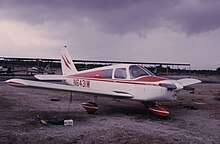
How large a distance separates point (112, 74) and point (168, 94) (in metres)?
2.76

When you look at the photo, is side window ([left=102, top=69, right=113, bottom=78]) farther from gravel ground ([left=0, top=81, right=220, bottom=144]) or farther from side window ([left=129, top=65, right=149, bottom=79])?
gravel ground ([left=0, top=81, right=220, bottom=144])

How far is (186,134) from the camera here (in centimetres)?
730

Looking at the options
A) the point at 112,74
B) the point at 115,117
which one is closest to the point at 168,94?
the point at 115,117

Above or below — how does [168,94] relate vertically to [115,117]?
above

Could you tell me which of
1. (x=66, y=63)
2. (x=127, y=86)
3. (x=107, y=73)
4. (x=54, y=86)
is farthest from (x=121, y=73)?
(x=66, y=63)

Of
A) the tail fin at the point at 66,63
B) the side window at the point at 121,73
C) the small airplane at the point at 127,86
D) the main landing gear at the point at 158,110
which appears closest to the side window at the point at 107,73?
the small airplane at the point at 127,86

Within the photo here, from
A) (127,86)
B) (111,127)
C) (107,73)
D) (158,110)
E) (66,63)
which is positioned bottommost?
(111,127)

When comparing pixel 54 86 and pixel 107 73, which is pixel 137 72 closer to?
pixel 107 73

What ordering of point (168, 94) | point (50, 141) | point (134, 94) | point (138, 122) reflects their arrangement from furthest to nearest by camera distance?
point (134, 94) < point (168, 94) < point (138, 122) < point (50, 141)

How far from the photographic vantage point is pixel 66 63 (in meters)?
16.3

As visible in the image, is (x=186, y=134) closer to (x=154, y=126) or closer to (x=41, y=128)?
(x=154, y=126)

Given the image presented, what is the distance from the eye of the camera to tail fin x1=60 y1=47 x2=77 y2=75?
52.5ft

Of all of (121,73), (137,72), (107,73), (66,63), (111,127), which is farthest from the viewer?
(66,63)

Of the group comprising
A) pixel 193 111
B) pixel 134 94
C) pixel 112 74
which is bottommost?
pixel 193 111
